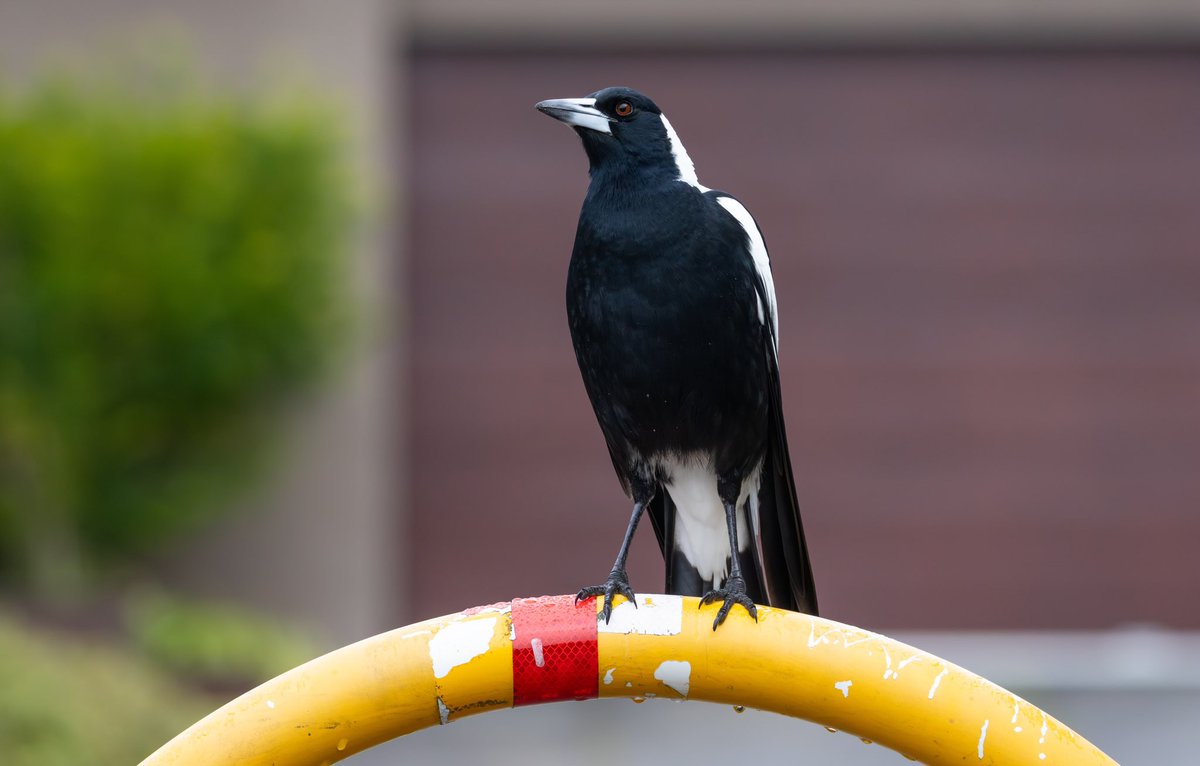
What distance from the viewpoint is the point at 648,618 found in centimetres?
160

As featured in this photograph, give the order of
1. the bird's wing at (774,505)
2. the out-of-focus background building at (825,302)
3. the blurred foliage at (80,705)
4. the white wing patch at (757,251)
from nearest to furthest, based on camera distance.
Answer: the bird's wing at (774,505), the white wing patch at (757,251), the blurred foliage at (80,705), the out-of-focus background building at (825,302)

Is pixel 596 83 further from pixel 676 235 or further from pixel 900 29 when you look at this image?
pixel 676 235

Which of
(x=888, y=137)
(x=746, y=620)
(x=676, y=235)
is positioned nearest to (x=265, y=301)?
(x=888, y=137)

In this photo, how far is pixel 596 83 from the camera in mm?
8492

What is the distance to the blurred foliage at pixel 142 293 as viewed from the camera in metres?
6.75

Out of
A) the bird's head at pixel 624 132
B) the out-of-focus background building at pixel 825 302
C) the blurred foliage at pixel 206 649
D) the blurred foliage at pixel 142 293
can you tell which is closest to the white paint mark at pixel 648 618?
the bird's head at pixel 624 132

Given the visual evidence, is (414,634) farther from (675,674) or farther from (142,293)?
(142,293)

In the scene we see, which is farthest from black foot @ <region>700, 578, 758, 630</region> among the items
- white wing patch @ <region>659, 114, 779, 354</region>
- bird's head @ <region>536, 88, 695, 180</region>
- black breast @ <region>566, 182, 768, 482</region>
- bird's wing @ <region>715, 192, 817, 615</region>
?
bird's head @ <region>536, 88, 695, 180</region>

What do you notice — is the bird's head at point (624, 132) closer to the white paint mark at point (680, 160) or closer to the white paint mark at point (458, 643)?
the white paint mark at point (680, 160)

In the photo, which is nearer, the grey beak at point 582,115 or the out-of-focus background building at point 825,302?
the grey beak at point 582,115

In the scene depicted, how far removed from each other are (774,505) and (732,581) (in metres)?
0.37

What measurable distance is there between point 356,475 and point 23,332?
6.92 feet

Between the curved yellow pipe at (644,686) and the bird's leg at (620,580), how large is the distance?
1.6 inches

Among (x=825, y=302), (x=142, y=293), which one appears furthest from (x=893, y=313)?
(x=142, y=293)
